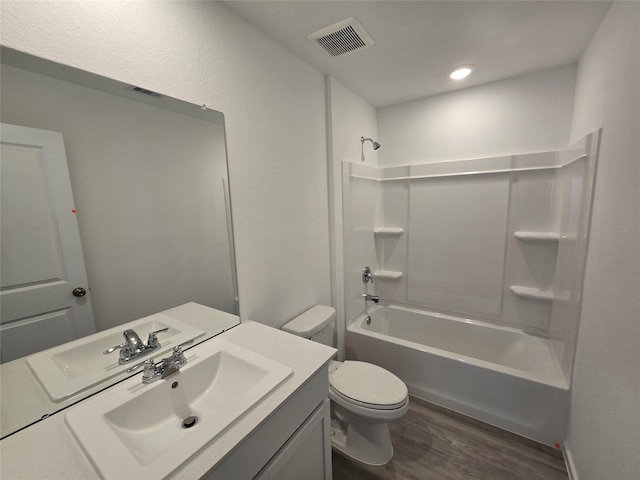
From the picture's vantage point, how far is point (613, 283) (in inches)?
43.8

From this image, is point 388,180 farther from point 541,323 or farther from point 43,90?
point 43,90

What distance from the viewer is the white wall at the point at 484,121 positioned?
6.53 ft

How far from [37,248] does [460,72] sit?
8.35ft

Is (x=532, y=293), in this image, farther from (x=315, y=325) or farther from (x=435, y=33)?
(x=435, y=33)

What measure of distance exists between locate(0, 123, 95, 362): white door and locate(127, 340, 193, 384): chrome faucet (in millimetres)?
239

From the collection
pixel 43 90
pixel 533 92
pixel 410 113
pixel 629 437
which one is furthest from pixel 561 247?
pixel 43 90

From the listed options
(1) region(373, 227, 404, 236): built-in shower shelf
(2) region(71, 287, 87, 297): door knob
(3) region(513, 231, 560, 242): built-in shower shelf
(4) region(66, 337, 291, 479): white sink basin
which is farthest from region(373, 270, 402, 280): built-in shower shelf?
(2) region(71, 287, 87, 297): door knob

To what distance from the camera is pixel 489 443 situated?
1.65m

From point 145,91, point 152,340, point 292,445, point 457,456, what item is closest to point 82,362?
point 152,340

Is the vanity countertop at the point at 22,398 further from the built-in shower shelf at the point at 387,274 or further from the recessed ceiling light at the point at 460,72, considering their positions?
the recessed ceiling light at the point at 460,72

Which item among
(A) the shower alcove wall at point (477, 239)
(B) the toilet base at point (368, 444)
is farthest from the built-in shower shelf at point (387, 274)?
(B) the toilet base at point (368, 444)

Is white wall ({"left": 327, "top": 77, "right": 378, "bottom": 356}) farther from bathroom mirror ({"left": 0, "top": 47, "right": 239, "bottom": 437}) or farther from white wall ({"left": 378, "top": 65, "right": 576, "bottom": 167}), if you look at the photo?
bathroom mirror ({"left": 0, "top": 47, "right": 239, "bottom": 437})

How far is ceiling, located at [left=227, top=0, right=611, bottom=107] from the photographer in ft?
4.25

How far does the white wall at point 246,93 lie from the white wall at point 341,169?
0.08 m
